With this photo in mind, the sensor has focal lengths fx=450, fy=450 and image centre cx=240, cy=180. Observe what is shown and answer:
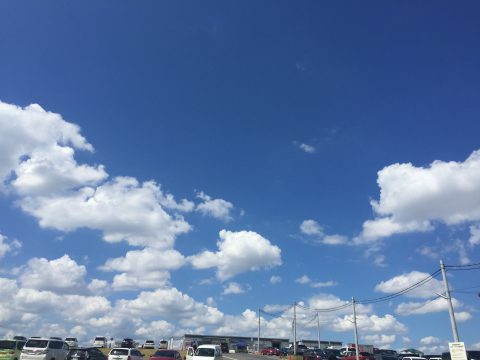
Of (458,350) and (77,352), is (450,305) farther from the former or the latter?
(77,352)

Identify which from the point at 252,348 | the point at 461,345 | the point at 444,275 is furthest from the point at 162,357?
the point at 252,348

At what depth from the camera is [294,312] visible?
86.7m

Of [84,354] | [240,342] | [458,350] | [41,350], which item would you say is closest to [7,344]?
[41,350]

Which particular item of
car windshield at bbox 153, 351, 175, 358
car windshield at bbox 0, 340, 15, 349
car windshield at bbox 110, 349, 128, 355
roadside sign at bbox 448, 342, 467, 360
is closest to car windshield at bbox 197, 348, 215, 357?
car windshield at bbox 153, 351, 175, 358

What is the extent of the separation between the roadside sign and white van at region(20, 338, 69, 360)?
27.8 m

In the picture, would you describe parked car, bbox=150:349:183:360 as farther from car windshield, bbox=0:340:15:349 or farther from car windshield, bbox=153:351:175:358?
car windshield, bbox=0:340:15:349

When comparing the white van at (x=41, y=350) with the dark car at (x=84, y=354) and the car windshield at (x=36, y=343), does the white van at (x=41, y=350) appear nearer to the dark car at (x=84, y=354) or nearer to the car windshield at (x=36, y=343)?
the car windshield at (x=36, y=343)

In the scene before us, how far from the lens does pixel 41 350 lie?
32.3 metres

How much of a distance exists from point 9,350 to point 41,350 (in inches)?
96.0

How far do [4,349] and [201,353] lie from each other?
47.3 ft

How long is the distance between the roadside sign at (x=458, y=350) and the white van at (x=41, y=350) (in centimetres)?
2783

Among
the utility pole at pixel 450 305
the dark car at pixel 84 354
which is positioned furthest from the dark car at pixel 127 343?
the utility pole at pixel 450 305

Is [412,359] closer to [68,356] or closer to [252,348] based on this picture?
[68,356]

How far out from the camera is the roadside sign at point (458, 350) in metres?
28.3
